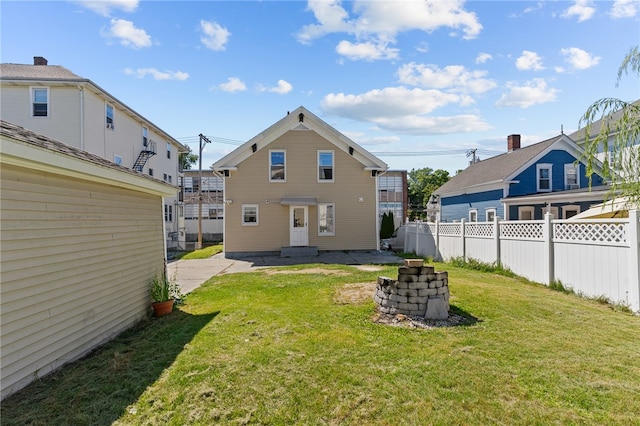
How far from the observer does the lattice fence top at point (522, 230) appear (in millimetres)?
8348

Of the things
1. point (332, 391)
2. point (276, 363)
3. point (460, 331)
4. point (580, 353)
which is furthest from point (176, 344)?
point (580, 353)

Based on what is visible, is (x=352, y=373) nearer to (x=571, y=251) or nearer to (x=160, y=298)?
(x=160, y=298)

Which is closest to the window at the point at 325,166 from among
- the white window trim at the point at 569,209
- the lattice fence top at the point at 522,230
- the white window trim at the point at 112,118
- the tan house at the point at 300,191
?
the tan house at the point at 300,191

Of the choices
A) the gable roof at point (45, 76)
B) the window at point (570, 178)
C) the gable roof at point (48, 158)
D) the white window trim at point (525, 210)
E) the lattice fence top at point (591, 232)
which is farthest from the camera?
the window at point (570, 178)

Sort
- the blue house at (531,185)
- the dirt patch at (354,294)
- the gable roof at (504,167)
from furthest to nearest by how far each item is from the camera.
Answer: the gable roof at (504,167)
the blue house at (531,185)
the dirt patch at (354,294)

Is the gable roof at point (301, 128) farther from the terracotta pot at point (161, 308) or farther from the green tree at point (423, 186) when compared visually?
the green tree at point (423, 186)

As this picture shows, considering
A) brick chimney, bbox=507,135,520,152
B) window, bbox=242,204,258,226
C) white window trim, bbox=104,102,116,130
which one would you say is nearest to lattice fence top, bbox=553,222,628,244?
window, bbox=242,204,258,226

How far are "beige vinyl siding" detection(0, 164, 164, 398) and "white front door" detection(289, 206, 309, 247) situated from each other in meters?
10.4

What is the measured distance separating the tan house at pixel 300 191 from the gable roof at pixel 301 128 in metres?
0.05

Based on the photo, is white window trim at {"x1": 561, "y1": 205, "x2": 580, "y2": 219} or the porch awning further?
the porch awning

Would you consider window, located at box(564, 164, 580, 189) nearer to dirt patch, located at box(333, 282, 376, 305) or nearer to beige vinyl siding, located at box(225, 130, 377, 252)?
beige vinyl siding, located at box(225, 130, 377, 252)

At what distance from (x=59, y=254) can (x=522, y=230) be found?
10012 mm

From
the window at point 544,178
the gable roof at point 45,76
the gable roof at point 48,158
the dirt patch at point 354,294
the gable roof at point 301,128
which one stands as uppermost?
the gable roof at point 45,76

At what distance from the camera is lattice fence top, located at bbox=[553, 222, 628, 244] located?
6.20 meters
